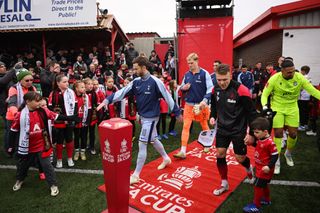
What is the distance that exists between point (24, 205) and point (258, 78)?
35.9 ft

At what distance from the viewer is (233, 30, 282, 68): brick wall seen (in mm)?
11836

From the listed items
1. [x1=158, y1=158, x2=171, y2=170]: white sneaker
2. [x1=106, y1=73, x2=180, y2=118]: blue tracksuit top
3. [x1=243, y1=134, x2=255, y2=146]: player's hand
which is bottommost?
[x1=158, y1=158, x2=171, y2=170]: white sneaker

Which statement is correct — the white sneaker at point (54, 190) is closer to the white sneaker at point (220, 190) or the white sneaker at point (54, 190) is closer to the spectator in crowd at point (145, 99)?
the spectator in crowd at point (145, 99)

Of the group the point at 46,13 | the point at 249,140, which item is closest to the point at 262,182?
the point at 249,140

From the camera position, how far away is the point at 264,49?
46.4 feet

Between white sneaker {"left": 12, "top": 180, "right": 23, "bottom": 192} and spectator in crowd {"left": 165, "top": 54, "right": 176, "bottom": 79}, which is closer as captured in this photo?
white sneaker {"left": 12, "top": 180, "right": 23, "bottom": 192}

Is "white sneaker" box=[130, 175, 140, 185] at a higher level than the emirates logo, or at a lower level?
higher

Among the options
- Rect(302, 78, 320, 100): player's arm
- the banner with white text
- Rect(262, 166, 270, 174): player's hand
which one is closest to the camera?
Rect(262, 166, 270, 174): player's hand

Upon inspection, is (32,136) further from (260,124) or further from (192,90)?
(260,124)

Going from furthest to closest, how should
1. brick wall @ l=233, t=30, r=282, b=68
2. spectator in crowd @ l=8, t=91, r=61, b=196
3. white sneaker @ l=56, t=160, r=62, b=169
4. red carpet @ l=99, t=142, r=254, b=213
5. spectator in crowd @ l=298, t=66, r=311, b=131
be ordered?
brick wall @ l=233, t=30, r=282, b=68 → spectator in crowd @ l=298, t=66, r=311, b=131 → white sneaker @ l=56, t=160, r=62, b=169 → spectator in crowd @ l=8, t=91, r=61, b=196 → red carpet @ l=99, t=142, r=254, b=213

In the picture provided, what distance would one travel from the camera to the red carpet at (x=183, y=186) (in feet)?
11.9

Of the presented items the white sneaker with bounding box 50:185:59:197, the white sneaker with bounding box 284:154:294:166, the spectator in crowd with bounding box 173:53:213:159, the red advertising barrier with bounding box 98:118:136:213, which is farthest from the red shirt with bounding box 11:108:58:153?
the white sneaker with bounding box 284:154:294:166

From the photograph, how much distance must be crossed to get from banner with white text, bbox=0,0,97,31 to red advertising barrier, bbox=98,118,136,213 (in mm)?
12168

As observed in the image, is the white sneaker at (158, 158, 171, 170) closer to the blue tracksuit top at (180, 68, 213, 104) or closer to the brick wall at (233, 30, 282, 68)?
the blue tracksuit top at (180, 68, 213, 104)
